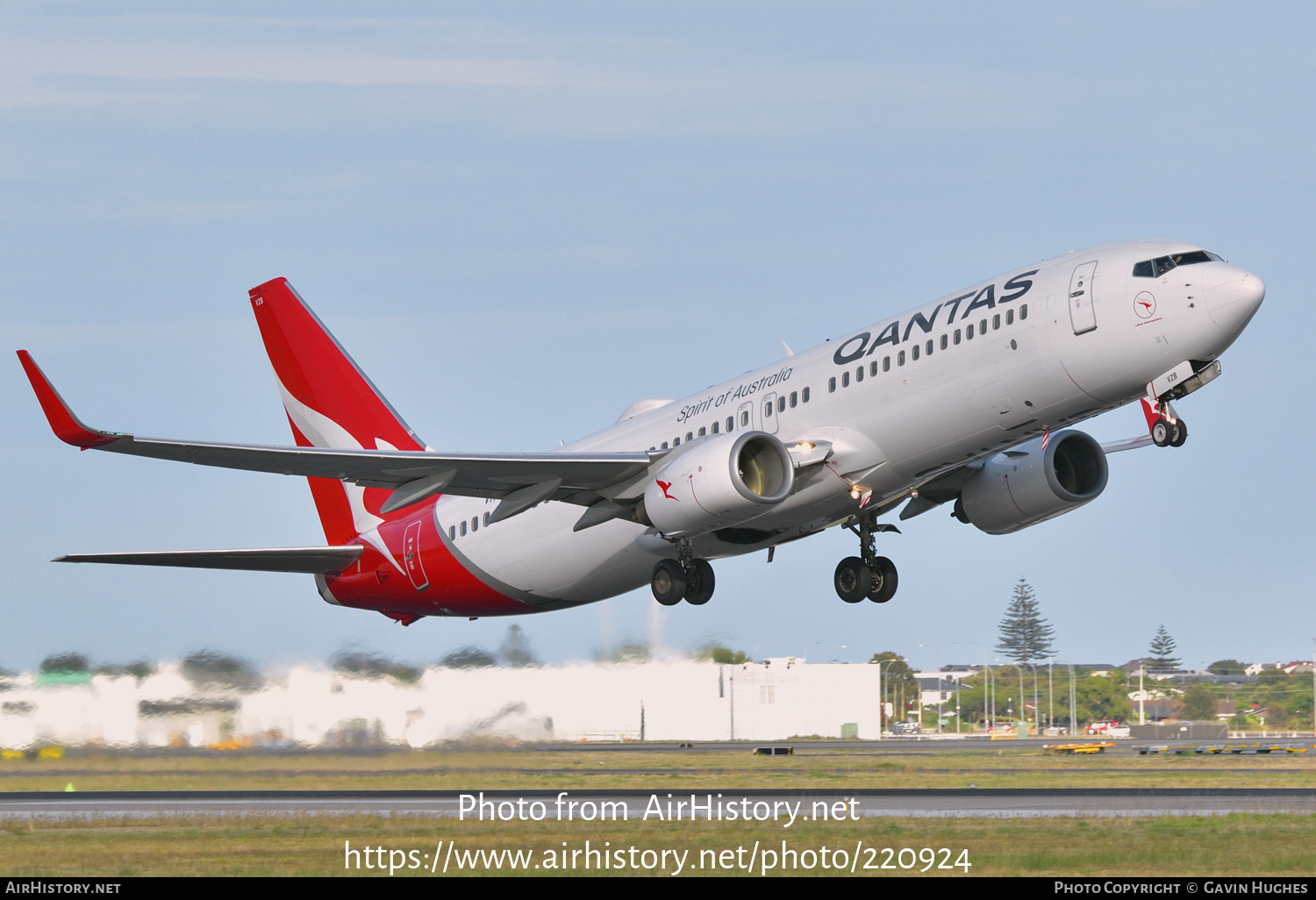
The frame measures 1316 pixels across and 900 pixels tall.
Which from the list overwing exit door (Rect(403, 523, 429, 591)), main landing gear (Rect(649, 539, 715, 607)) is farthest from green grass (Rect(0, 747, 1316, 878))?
main landing gear (Rect(649, 539, 715, 607))

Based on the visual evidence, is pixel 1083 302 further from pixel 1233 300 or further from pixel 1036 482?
pixel 1036 482

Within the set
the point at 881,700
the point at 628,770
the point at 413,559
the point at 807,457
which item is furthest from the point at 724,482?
the point at 881,700

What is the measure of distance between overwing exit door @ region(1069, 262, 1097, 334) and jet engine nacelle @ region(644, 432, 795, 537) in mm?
6325

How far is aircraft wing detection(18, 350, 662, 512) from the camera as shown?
103ft

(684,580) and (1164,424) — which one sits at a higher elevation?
(1164,424)

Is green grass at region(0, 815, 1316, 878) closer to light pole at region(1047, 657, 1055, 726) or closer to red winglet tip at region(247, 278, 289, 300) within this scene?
red winglet tip at region(247, 278, 289, 300)

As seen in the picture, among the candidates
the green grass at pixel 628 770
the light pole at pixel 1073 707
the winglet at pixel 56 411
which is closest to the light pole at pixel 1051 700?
the light pole at pixel 1073 707

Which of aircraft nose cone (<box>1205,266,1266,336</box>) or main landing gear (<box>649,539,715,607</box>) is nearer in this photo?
aircraft nose cone (<box>1205,266,1266,336</box>)

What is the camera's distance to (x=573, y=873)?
883 inches

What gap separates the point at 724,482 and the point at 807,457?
5.96ft

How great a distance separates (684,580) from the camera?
34.7m

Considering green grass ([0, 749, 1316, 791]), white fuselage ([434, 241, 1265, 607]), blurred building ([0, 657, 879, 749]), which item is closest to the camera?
white fuselage ([434, 241, 1265, 607])

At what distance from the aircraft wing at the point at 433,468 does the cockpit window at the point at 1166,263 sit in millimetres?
11081
